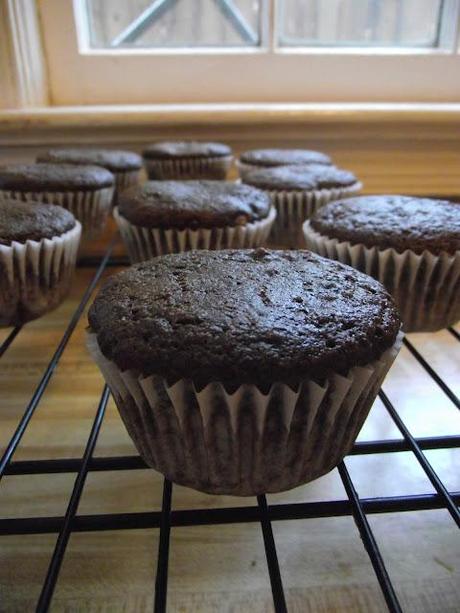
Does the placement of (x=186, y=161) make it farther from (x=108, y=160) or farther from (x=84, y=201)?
(x=84, y=201)

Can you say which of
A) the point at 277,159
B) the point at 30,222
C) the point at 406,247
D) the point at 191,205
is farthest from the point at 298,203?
the point at 30,222

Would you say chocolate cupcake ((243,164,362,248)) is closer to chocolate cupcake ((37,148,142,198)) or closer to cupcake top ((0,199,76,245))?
chocolate cupcake ((37,148,142,198))

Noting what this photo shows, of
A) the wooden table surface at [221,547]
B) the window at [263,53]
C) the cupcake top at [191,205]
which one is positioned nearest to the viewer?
the wooden table surface at [221,547]

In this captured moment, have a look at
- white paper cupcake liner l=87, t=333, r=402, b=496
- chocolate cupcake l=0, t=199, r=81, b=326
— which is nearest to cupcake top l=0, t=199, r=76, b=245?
chocolate cupcake l=0, t=199, r=81, b=326

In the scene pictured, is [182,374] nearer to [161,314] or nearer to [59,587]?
[161,314]

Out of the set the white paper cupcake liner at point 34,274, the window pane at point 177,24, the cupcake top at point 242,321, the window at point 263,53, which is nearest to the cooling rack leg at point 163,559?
the cupcake top at point 242,321

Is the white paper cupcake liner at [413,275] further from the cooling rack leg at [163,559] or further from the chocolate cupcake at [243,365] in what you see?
Answer: the cooling rack leg at [163,559]

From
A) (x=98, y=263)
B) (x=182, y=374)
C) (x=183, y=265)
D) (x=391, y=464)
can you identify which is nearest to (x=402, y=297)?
(x=391, y=464)
